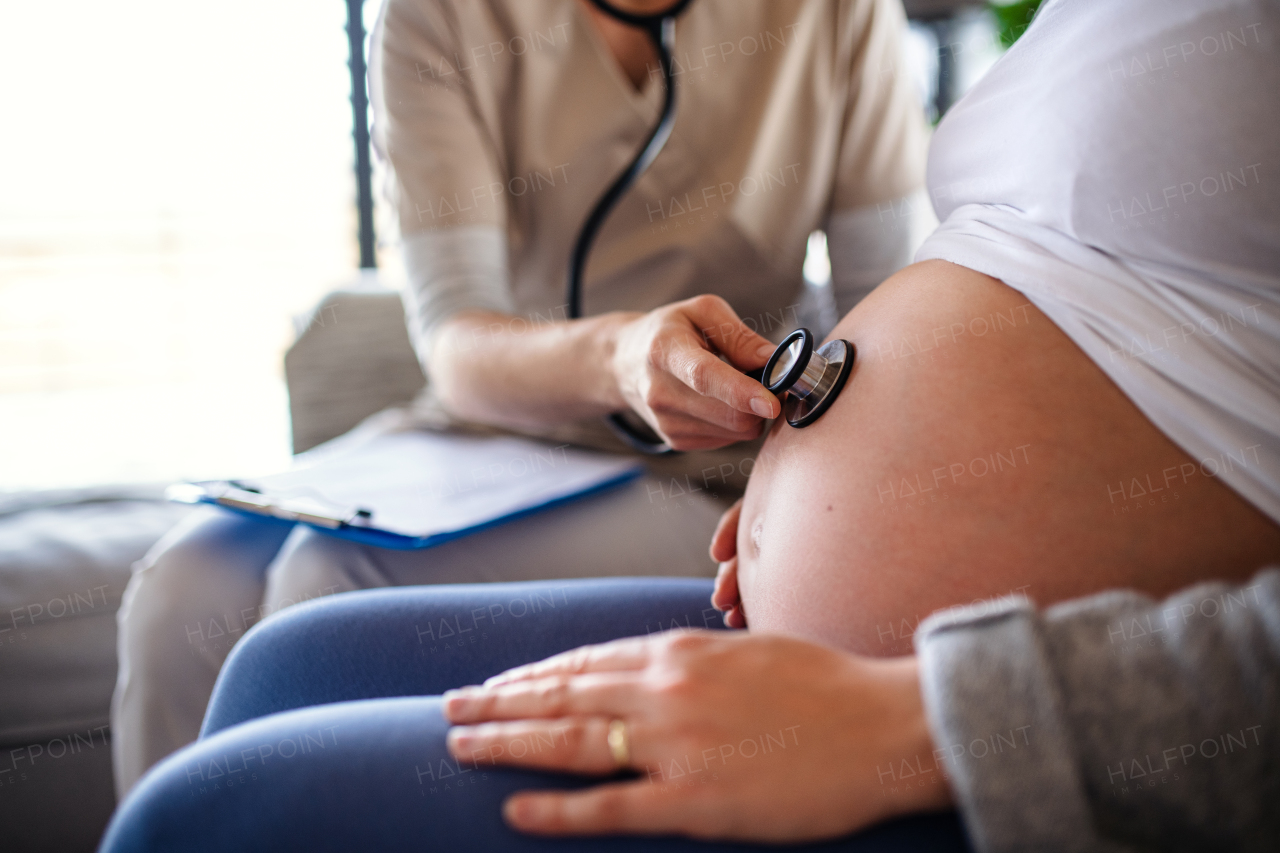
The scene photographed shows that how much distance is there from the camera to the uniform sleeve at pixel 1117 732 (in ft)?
1.23

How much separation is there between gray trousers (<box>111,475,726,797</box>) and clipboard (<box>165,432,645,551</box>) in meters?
0.03

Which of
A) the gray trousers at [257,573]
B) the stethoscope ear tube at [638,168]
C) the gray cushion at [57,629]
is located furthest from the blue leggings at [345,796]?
the gray cushion at [57,629]

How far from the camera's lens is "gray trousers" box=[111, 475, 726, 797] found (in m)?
0.91

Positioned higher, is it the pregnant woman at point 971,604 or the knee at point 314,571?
the pregnant woman at point 971,604

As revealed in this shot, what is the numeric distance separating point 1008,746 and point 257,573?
87 cm

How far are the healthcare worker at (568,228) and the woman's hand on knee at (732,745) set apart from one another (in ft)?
1.62

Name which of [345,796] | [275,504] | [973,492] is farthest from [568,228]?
[345,796]

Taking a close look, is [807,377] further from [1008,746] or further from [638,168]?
[638,168]

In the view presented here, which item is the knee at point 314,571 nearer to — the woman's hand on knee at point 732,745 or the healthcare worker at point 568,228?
the healthcare worker at point 568,228

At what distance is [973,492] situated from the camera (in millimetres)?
548

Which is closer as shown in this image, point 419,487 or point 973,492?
point 973,492

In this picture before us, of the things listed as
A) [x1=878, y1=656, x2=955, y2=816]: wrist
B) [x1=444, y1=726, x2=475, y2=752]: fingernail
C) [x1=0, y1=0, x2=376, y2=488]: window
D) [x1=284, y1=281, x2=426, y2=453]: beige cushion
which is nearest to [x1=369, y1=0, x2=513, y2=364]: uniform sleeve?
[x1=284, y1=281, x2=426, y2=453]: beige cushion

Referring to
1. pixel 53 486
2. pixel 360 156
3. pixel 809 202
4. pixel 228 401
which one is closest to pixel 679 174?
pixel 809 202

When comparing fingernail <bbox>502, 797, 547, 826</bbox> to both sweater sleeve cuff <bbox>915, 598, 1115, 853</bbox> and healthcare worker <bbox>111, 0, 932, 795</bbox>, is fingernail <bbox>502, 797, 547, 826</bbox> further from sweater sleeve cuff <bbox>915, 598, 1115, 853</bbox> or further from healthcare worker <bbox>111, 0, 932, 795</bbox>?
healthcare worker <bbox>111, 0, 932, 795</bbox>
